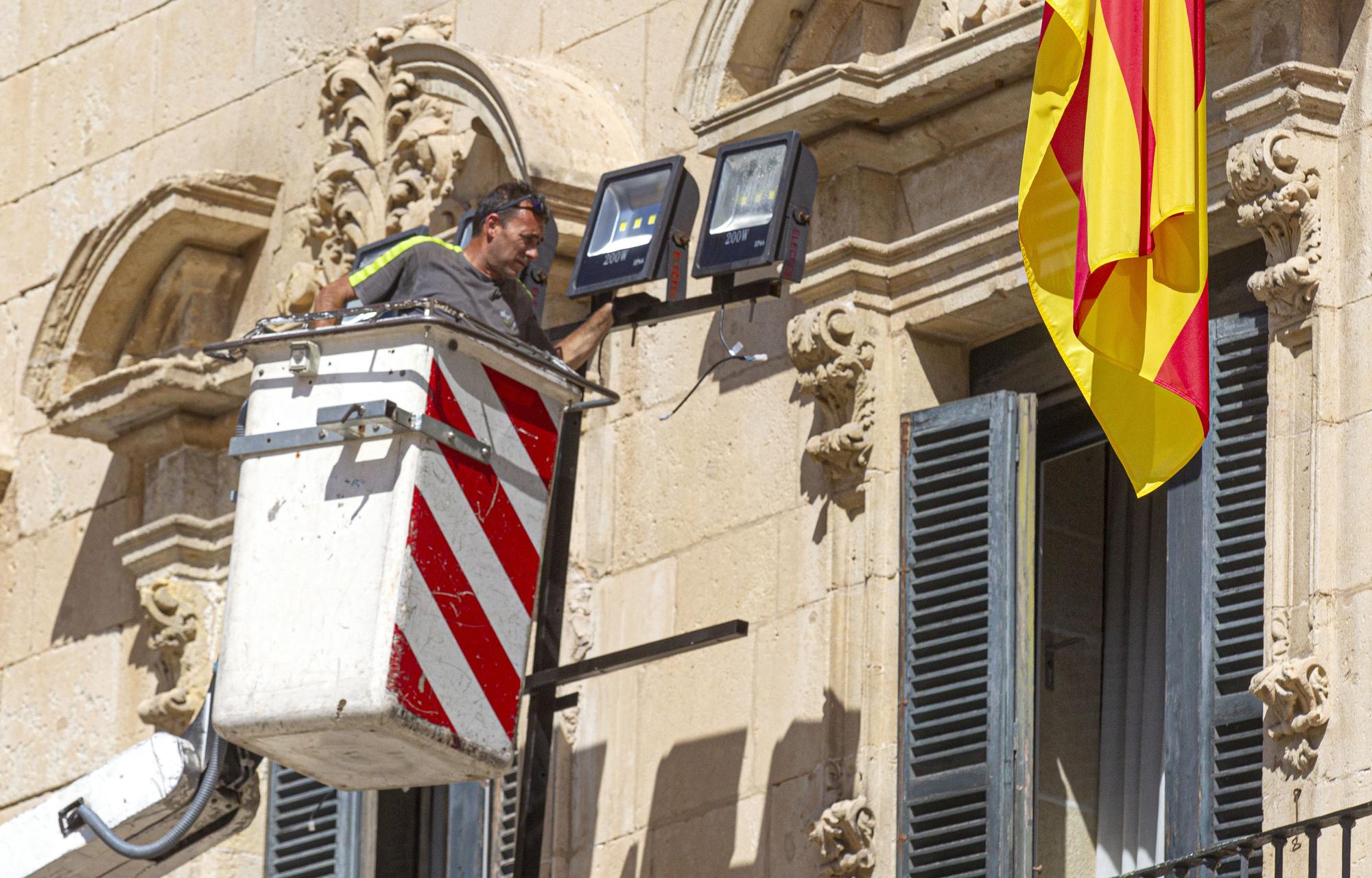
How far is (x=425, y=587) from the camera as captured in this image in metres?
8.05

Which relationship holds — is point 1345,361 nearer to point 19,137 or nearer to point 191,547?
point 191,547

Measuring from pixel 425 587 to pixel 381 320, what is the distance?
23.5 inches

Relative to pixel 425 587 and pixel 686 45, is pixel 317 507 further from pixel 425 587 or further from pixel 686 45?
pixel 686 45

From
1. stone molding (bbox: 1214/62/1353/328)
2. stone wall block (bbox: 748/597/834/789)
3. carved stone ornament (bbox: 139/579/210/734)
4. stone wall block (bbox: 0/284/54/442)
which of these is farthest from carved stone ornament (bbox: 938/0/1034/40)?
stone wall block (bbox: 0/284/54/442)

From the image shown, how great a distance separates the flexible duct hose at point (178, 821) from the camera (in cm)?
920

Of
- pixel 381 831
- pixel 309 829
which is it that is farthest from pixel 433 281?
pixel 309 829

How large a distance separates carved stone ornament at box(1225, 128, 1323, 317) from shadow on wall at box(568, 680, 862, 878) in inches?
63.6

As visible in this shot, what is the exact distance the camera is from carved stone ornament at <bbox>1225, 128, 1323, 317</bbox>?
27.8 ft

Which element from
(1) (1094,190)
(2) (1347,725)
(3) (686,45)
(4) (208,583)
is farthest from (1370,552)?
(4) (208,583)

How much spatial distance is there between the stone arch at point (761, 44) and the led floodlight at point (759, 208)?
0.90 m

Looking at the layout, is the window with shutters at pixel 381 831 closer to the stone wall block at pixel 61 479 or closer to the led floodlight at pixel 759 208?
the stone wall block at pixel 61 479

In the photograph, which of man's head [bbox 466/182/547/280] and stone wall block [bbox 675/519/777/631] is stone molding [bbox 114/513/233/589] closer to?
stone wall block [bbox 675/519/777/631]

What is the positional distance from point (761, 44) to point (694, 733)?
6.09 ft

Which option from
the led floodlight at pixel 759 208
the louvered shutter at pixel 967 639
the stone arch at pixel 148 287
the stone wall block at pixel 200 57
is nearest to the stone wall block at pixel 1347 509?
the louvered shutter at pixel 967 639
